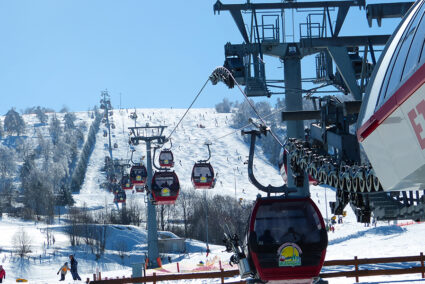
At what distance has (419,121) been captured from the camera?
15.8 ft

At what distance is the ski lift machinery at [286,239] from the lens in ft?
41.0

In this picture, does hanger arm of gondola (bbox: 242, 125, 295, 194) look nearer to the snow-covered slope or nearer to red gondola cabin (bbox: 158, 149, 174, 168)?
red gondola cabin (bbox: 158, 149, 174, 168)

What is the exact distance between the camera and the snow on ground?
36.0 m

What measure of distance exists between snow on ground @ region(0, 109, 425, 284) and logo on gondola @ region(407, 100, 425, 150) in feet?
48.7

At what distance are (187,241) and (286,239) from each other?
249ft

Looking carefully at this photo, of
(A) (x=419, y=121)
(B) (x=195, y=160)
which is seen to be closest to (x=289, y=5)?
(A) (x=419, y=121)

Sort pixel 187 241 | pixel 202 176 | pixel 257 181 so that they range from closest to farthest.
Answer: pixel 257 181 < pixel 202 176 < pixel 187 241

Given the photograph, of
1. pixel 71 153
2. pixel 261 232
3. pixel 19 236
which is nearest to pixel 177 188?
pixel 261 232

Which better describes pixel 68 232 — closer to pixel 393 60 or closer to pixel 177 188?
pixel 177 188

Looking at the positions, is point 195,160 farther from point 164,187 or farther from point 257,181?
point 257,181

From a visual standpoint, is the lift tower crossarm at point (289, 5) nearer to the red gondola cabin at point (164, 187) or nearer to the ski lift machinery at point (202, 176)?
the red gondola cabin at point (164, 187)

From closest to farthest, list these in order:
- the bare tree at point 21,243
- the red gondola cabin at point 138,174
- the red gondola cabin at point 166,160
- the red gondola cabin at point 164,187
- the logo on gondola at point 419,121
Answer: the logo on gondola at point 419,121
the red gondola cabin at point 164,187
the red gondola cabin at point 166,160
the red gondola cabin at point 138,174
the bare tree at point 21,243

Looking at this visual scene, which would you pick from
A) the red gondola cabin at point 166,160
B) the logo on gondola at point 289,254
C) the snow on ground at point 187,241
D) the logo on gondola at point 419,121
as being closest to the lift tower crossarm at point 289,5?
the snow on ground at point 187,241

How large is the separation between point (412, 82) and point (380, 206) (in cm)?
728
